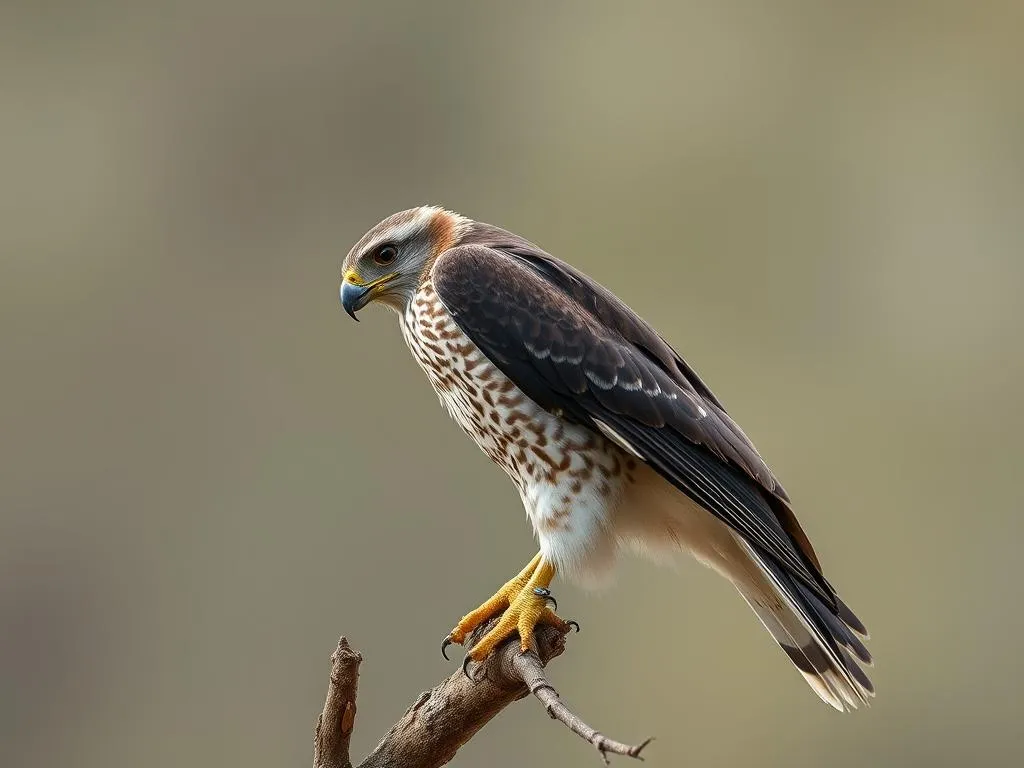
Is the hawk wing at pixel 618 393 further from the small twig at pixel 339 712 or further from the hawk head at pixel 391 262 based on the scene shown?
the small twig at pixel 339 712

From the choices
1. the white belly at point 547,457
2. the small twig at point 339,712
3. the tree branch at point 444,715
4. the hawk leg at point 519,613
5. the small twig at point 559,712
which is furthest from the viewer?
the white belly at point 547,457

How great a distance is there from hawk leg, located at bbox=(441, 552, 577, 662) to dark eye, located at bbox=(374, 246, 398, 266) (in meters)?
0.82

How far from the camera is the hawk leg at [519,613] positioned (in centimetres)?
285

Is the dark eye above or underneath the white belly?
above

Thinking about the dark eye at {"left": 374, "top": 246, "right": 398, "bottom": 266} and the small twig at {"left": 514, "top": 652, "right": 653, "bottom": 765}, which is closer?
the small twig at {"left": 514, "top": 652, "right": 653, "bottom": 765}

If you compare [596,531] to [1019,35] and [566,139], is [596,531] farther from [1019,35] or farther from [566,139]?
[1019,35]

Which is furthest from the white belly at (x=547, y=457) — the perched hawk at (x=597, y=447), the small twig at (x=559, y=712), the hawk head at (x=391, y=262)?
the small twig at (x=559, y=712)

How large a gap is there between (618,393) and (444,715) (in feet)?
2.59

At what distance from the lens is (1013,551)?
7.27 metres

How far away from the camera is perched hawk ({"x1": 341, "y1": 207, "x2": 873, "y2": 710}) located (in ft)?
9.61

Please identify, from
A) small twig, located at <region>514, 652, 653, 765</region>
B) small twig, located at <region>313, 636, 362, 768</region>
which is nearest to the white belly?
small twig, located at <region>514, 652, 653, 765</region>

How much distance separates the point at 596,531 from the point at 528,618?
0.27 meters

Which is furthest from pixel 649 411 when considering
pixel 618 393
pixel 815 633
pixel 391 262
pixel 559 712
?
pixel 559 712

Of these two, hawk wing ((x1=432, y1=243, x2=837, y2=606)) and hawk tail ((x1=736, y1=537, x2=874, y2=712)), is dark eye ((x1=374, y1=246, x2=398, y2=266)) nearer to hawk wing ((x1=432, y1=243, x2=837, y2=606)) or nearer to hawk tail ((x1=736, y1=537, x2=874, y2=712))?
hawk wing ((x1=432, y1=243, x2=837, y2=606))
